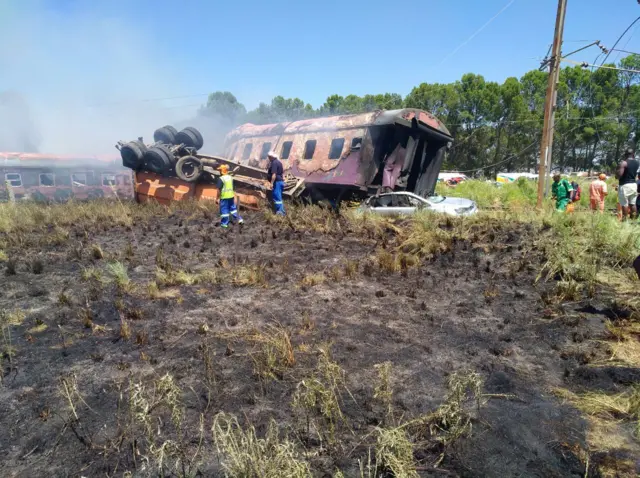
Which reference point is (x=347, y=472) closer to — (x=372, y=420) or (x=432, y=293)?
(x=372, y=420)

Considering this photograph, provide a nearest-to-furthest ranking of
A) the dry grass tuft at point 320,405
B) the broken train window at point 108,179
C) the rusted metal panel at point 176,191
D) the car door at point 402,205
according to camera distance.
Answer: the dry grass tuft at point 320,405 → the car door at point 402,205 → the rusted metal panel at point 176,191 → the broken train window at point 108,179

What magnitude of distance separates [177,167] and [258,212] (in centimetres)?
264

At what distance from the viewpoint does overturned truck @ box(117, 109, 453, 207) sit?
36.7 feet

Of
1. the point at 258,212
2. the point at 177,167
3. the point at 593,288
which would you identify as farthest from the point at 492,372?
the point at 177,167

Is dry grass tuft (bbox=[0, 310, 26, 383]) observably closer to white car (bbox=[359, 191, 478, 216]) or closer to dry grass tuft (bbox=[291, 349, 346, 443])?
dry grass tuft (bbox=[291, 349, 346, 443])

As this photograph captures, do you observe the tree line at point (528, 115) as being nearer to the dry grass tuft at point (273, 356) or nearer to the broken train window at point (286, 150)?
the broken train window at point (286, 150)

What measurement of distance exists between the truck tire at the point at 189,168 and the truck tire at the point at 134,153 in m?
1.31

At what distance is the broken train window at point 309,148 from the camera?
12.7 m

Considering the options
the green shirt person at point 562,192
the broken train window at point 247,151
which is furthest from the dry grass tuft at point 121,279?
the green shirt person at point 562,192

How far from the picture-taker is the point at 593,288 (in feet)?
16.3

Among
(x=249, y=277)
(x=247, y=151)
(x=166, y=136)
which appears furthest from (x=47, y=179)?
(x=249, y=277)

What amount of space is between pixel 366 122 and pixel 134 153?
662 cm

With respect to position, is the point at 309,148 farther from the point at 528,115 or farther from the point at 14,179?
the point at 528,115

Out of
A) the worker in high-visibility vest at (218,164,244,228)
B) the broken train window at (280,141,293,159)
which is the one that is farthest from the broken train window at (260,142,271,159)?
the worker in high-visibility vest at (218,164,244,228)
